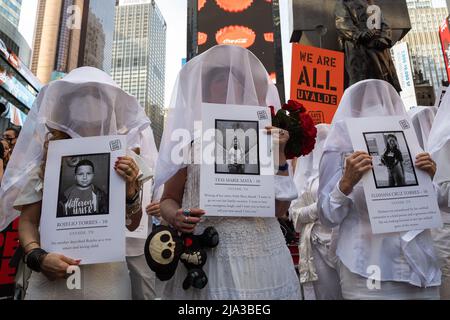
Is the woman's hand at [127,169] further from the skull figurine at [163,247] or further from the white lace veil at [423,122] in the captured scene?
the white lace veil at [423,122]

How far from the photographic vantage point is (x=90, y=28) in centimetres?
4556

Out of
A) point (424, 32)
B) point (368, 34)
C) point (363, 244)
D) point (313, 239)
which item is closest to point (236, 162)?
point (363, 244)

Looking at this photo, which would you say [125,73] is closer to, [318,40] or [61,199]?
[318,40]

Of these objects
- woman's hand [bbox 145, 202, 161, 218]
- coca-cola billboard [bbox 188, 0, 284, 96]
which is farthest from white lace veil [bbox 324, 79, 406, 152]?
coca-cola billboard [bbox 188, 0, 284, 96]

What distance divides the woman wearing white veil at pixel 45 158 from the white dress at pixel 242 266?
12.0 inches

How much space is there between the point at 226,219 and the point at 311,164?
2.10 meters

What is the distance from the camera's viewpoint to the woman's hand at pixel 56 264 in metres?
1.38

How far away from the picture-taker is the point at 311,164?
134 inches

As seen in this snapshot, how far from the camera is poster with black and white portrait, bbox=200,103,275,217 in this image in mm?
1435

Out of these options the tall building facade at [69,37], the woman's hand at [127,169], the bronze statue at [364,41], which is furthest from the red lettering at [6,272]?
the tall building facade at [69,37]

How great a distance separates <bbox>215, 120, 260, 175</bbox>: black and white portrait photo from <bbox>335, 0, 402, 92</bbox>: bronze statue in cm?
504

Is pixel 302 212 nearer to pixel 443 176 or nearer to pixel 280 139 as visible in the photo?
pixel 443 176

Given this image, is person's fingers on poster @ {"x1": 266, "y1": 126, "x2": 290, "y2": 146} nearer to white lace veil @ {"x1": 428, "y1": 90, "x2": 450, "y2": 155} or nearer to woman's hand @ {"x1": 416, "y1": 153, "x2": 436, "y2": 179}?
woman's hand @ {"x1": 416, "y1": 153, "x2": 436, "y2": 179}
